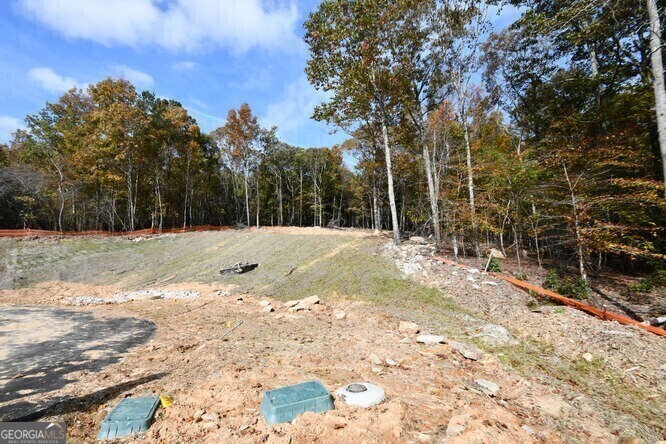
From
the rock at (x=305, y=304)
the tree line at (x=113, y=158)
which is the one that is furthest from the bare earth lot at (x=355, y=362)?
the tree line at (x=113, y=158)

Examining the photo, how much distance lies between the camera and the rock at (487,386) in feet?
11.6

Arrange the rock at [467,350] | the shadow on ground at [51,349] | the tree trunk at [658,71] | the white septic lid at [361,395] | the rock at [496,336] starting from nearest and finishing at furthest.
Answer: the white septic lid at [361,395] < the shadow on ground at [51,349] < the rock at [467,350] < the rock at [496,336] < the tree trunk at [658,71]

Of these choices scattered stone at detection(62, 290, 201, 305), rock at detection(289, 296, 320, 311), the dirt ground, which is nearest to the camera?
the dirt ground

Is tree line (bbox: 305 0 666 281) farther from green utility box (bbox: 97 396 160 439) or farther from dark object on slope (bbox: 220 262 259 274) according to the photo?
green utility box (bbox: 97 396 160 439)

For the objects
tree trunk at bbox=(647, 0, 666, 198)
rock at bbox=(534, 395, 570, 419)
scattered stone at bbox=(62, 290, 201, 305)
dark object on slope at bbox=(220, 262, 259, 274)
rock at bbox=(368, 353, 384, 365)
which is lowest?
scattered stone at bbox=(62, 290, 201, 305)

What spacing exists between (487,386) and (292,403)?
2.72 meters

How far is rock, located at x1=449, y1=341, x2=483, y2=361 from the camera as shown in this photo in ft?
15.1

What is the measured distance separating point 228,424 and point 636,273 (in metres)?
15.2

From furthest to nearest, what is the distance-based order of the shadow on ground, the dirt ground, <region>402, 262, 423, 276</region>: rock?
<region>402, 262, 423, 276</region>: rock → the shadow on ground → the dirt ground

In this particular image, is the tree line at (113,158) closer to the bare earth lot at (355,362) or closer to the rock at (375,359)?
the bare earth lot at (355,362)

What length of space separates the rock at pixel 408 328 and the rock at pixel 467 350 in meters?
0.85

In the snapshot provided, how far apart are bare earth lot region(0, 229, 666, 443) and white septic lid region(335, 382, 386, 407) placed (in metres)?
0.12

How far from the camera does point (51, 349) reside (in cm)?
520

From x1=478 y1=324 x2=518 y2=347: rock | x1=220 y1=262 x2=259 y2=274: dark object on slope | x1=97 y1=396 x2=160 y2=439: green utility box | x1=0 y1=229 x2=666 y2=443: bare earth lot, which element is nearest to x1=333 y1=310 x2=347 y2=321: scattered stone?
x1=0 y1=229 x2=666 y2=443: bare earth lot
